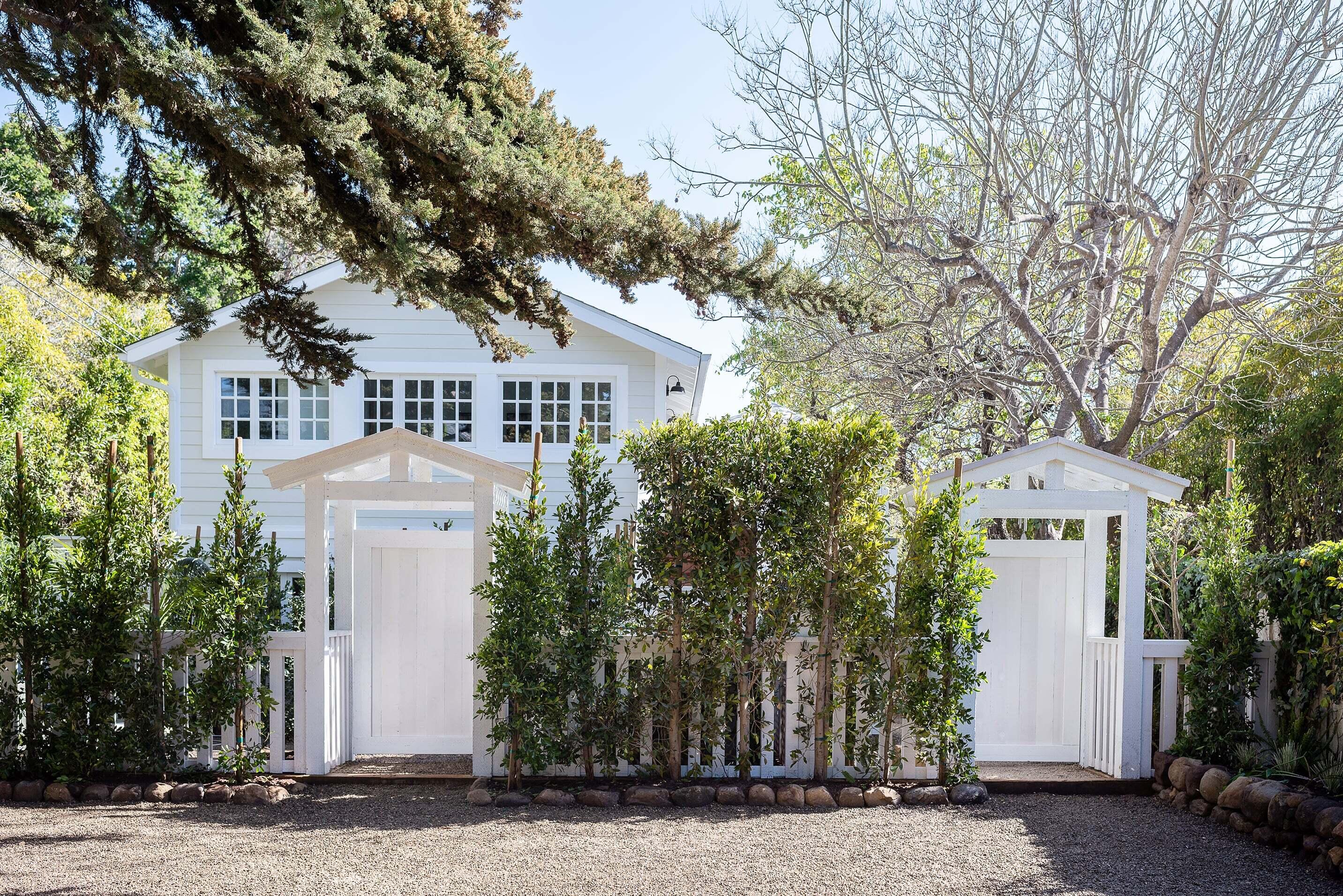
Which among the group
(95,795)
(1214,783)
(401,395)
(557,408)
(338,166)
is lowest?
(95,795)

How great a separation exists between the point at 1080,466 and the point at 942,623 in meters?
1.34

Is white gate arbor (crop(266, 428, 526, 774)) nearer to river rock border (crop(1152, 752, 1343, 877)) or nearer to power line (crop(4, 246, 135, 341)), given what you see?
river rock border (crop(1152, 752, 1343, 877))

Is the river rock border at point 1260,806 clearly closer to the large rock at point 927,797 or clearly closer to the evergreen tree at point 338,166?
the large rock at point 927,797

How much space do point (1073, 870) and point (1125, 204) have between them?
14.2ft

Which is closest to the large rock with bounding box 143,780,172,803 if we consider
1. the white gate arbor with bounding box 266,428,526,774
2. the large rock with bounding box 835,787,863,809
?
the white gate arbor with bounding box 266,428,526,774

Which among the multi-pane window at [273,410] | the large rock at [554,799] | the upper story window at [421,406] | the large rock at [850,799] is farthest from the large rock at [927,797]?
the multi-pane window at [273,410]

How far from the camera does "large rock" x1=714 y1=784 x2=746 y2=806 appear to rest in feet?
19.0

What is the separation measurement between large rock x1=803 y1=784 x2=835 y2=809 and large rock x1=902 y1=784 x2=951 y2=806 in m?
0.44

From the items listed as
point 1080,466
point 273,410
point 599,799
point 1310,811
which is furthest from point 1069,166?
point 273,410

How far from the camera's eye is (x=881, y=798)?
579 cm

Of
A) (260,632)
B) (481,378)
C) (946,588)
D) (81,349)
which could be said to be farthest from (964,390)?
(81,349)

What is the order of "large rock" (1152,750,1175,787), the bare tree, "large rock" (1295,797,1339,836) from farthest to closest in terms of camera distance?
the bare tree
"large rock" (1152,750,1175,787)
"large rock" (1295,797,1339,836)

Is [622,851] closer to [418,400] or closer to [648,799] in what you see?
[648,799]

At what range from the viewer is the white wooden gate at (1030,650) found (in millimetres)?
6707
